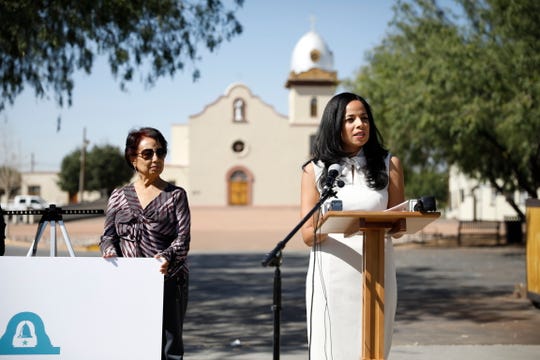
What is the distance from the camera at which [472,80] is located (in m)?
19.1

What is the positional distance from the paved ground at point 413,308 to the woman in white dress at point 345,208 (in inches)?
139

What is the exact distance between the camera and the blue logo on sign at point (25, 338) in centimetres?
407

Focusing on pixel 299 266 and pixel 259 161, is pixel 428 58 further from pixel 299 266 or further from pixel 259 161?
pixel 259 161

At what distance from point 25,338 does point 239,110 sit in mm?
69995

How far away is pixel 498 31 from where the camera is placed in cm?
1820

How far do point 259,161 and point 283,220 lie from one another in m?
20.5

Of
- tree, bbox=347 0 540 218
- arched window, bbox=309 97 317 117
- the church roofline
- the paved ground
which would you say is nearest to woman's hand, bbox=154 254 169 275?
the paved ground

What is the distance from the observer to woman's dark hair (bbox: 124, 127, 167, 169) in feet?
15.6

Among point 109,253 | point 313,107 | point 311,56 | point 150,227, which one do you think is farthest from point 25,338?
point 311,56

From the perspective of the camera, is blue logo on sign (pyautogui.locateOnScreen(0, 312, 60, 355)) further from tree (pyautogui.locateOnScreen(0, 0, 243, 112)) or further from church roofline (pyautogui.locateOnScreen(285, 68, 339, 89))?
church roofline (pyautogui.locateOnScreen(285, 68, 339, 89))

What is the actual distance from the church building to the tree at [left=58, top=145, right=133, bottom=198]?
452 centimetres

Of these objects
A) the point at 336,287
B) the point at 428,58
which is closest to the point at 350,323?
the point at 336,287

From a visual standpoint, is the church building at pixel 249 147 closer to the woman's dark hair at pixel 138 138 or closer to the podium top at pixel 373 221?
the woman's dark hair at pixel 138 138

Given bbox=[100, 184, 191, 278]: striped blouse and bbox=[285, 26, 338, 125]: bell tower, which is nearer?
bbox=[100, 184, 191, 278]: striped blouse
